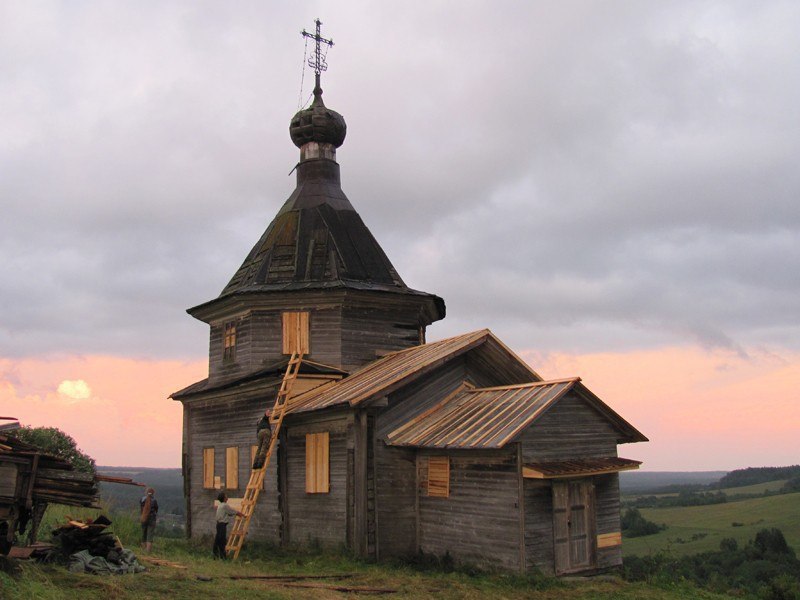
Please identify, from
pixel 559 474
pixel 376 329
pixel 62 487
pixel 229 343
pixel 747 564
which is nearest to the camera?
pixel 62 487

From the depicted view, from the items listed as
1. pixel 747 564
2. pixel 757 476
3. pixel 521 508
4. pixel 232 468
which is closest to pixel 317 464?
pixel 232 468

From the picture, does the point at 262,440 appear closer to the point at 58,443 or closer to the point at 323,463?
the point at 323,463

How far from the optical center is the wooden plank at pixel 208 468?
69.9 ft

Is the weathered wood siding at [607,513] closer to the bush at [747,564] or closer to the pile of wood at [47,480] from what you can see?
the bush at [747,564]

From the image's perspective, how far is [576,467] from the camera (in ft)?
50.1

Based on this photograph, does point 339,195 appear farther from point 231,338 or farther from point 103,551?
point 103,551

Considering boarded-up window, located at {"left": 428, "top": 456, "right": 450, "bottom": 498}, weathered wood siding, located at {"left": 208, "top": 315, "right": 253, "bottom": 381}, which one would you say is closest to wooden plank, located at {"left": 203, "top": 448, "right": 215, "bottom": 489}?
weathered wood siding, located at {"left": 208, "top": 315, "right": 253, "bottom": 381}

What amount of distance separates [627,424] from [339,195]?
1247 centimetres

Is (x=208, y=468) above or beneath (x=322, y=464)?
beneath

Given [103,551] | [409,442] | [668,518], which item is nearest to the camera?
[103,551]

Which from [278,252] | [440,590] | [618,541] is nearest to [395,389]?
[440,590]

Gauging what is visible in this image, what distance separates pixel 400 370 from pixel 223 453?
6569 millimetres

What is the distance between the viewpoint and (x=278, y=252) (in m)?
22.7

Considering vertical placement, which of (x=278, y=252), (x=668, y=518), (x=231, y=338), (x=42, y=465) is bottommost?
(x=668, y=518)
